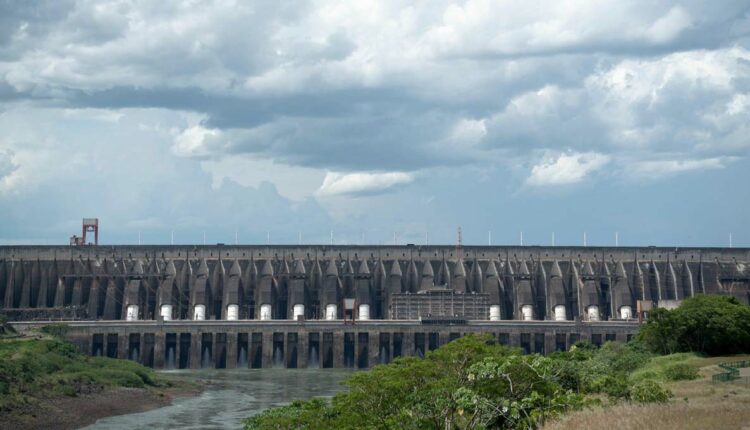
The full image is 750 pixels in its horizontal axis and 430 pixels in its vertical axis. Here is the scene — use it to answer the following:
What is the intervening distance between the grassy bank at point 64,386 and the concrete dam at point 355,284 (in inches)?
1060

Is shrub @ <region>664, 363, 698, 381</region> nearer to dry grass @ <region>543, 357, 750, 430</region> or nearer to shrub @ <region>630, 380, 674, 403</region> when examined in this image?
dry grass @ <region>543, 357, 750, 430</region>

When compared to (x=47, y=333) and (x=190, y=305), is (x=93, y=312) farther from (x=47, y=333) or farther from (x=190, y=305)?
(x=47, y=333)

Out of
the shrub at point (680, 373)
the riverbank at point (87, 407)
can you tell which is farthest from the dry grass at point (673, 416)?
the riverbank at point (87, 407)

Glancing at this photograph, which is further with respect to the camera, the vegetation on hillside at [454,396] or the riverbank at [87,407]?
the riverbank at [87,407]

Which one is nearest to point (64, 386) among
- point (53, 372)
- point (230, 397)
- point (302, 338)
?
point (53, 372)

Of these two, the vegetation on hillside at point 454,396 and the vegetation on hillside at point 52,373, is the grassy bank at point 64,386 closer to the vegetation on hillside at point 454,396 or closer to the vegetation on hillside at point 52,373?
the vegetation on hillside at point 52,373

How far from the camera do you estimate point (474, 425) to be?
45188mm

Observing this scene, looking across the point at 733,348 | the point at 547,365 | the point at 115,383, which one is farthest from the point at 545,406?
the point at 115,383

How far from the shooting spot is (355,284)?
148m

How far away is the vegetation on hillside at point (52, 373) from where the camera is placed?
261 ft

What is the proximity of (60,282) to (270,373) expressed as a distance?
43904 mm

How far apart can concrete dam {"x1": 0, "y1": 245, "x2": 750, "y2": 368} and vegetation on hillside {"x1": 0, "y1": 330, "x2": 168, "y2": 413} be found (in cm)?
2544

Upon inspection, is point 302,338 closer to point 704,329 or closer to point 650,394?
point 704,329

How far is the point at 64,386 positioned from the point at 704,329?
178 feet
